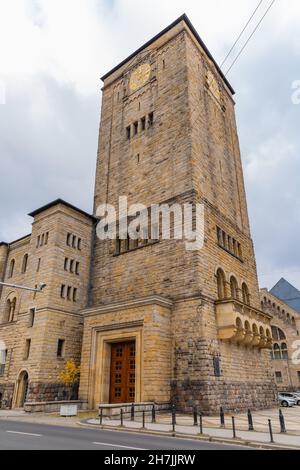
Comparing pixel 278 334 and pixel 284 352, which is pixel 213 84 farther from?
pixel 284 352

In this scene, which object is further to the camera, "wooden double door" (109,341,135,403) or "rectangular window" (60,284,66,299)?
"rectangular window" (60,284,66,299)

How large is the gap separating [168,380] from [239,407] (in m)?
4.28

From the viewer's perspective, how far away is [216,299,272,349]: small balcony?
1931cm

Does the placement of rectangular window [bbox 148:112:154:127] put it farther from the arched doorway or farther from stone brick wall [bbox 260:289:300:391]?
stone brick wall [bbox 260:289:300:391]

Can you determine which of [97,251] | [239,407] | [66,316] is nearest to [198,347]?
[239,407]

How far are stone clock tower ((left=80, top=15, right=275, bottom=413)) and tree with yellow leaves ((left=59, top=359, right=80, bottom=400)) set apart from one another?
171 centimetres

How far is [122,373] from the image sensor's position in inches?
790

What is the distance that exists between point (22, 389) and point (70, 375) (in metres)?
3.08

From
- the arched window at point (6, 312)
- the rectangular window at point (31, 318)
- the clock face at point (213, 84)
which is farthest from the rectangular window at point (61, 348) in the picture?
the clock face at point (213, 84)

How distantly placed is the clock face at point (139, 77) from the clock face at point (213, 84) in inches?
208

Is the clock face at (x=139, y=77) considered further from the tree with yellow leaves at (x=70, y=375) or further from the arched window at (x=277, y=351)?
the arched window at (x=277, y=351)

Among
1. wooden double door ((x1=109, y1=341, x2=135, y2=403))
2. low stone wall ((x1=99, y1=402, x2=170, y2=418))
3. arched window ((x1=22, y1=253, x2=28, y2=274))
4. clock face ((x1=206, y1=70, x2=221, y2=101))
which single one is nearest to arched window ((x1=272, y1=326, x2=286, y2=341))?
clock face ((x1=206, y1=70, x2=221, y2=101))

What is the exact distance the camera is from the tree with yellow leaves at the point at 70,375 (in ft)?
71.1

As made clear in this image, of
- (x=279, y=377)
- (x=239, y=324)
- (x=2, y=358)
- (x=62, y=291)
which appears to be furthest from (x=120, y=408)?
(x=279, y=377)
